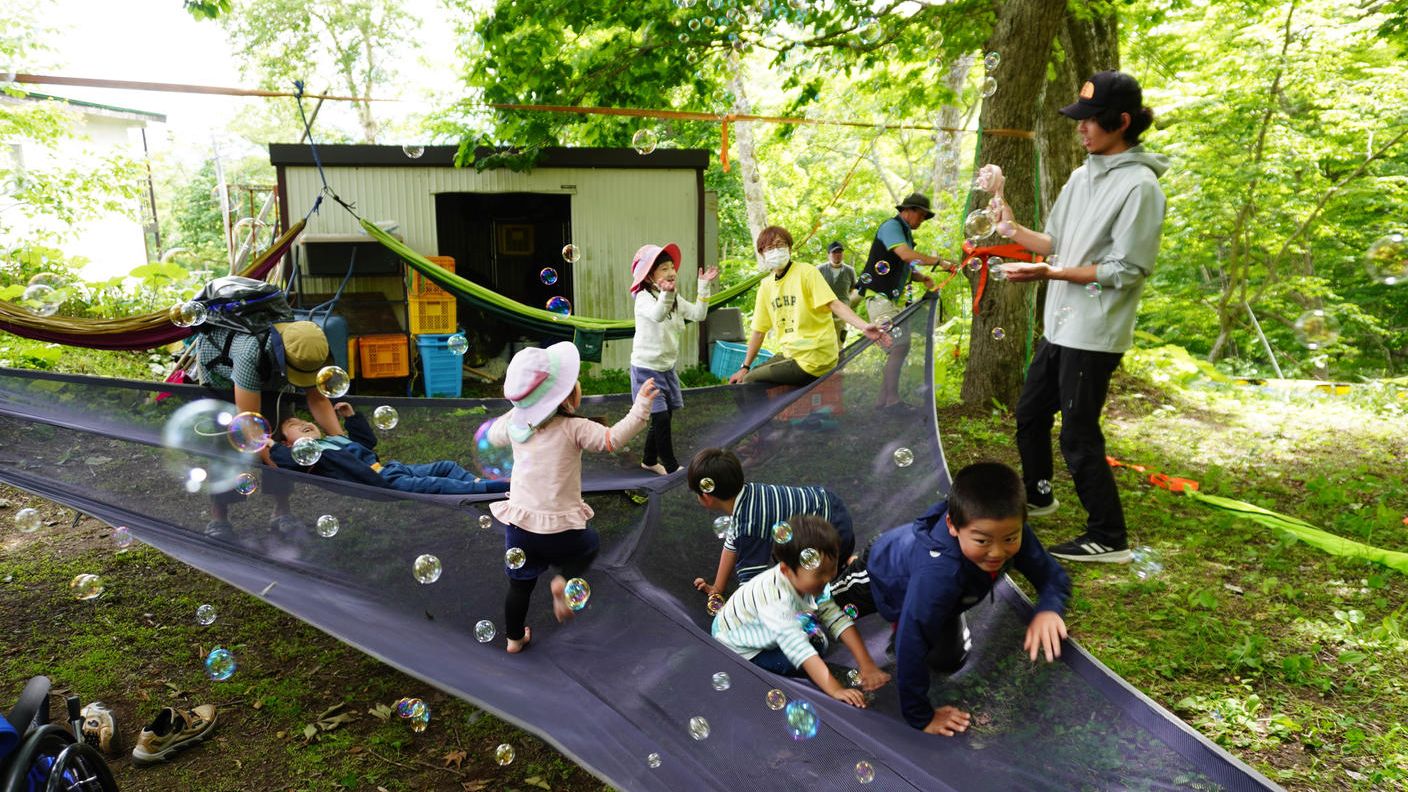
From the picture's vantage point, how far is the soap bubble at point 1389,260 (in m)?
2.91

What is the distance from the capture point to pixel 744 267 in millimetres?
14836

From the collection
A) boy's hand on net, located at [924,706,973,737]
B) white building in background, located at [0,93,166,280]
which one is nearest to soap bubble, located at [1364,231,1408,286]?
boy's hand on net, located at [924,706,973,737]

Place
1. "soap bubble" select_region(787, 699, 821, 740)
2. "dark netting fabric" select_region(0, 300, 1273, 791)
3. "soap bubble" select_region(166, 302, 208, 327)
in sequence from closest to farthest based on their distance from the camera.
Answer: "dark netting fabric" select_region(0, 300, 1273, 791) < "soap bubble" select_region(787, 699, 821, 740) < "soap bubble" select_region(166, 302, 208, 327)

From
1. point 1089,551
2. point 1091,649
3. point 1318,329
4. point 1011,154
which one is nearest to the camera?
point 1091,649

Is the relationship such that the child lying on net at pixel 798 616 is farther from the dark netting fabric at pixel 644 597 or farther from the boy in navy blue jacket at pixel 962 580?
the boy in navy blue jacket at pixel 962 580

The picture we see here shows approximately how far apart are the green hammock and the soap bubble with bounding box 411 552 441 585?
3.40 m

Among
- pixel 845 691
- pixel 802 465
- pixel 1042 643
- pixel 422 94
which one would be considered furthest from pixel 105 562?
pixel 422 94

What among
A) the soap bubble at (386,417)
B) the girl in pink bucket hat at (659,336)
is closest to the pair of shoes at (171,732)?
the soap bubble at (386,417)

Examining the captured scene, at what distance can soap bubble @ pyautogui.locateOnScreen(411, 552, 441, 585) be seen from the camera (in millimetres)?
2414

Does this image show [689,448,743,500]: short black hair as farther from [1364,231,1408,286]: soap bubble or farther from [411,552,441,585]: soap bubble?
[1364,231,1408,286]: soap bubble

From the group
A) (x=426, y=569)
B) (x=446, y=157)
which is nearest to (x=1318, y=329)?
(x=426, y=569)

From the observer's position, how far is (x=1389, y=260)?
295 cm

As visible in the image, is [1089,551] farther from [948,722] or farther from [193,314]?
[193,314]

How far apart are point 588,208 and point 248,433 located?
5.38m
